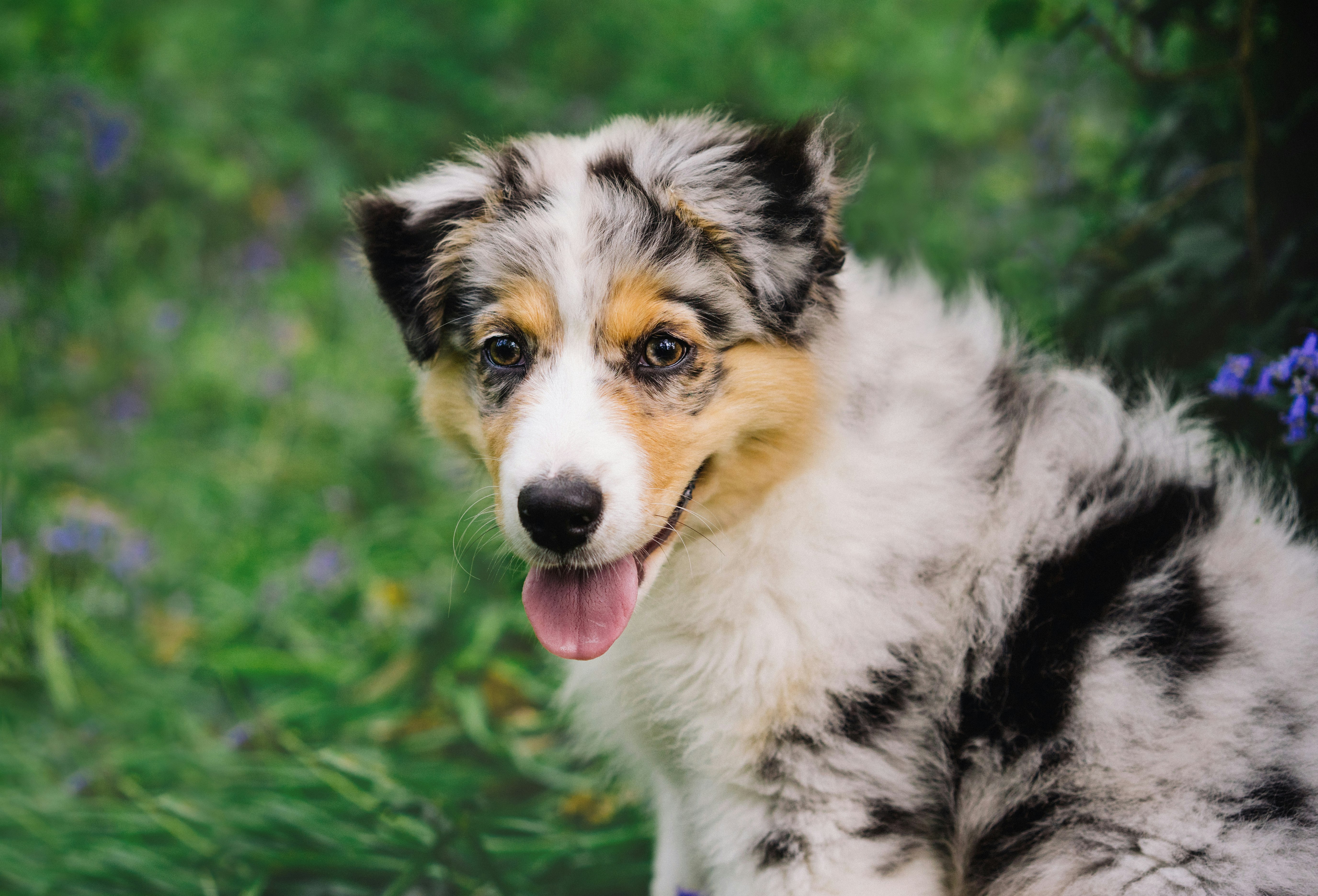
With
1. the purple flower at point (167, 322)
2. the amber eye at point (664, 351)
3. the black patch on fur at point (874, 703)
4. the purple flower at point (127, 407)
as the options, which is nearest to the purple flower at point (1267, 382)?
the black patch on fur at point (874, 703)

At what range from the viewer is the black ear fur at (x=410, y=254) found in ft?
8.50

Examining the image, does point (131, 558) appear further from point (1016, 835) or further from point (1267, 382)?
point (1267, 382)

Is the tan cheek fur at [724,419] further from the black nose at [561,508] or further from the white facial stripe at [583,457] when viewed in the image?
the black nose at [561,508]

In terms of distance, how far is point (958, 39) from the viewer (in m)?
5.94

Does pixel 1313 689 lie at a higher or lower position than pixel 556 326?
lower

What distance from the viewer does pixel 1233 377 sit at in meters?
2.90

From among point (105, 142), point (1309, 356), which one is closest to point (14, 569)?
point (105, 142)

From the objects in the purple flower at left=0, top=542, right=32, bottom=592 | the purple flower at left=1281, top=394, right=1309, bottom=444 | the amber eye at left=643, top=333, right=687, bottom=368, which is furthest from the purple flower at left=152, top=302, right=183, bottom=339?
the purple flower at left=1281, top=394, right=1309, bottom=444

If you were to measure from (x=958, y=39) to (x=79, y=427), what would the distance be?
630 cm

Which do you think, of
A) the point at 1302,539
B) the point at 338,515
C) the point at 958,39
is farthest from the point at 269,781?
the point at 958,39

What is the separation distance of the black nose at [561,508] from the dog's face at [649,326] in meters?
0.04

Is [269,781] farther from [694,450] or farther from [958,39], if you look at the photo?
[958,39]

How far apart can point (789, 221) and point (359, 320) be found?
4.75 m

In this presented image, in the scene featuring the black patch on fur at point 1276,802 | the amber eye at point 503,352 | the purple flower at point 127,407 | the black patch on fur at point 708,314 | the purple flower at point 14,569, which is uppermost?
the black patch on fur at point 708,314
